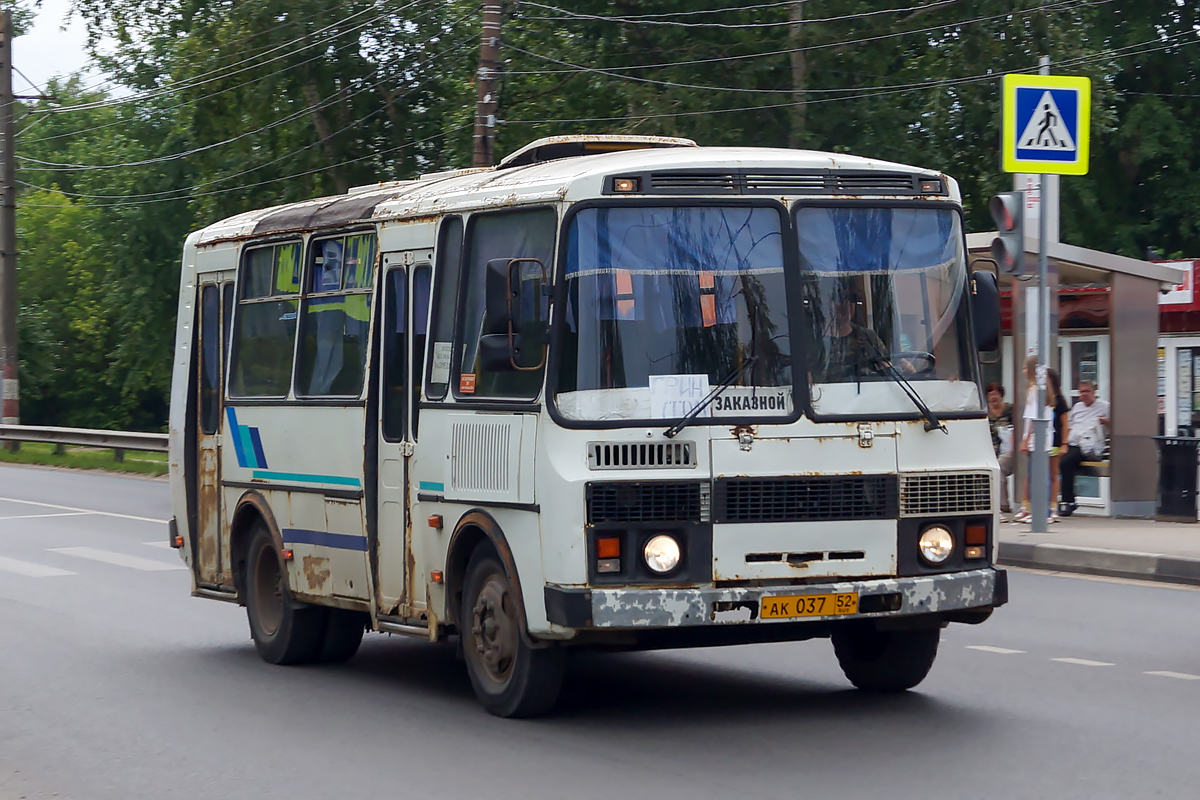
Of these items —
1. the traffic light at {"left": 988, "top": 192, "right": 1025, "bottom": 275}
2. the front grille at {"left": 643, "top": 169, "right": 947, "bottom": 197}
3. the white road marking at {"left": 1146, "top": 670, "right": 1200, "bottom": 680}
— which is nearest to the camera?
the front grille at {"left": 643, "top": 169, "right": 947, "bottom": 197}

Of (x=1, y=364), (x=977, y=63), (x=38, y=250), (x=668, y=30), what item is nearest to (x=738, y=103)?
(x=668, y=30)

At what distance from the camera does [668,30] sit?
3500 cm

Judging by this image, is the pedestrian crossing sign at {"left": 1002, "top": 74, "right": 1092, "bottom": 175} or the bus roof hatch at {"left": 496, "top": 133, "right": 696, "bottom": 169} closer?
the bus roof hatch at {"left": 496, "top": 133, "right": 696, "bottom": 169}

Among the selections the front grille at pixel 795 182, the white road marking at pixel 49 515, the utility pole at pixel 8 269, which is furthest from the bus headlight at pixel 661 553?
the utility pole at pixel 8 269

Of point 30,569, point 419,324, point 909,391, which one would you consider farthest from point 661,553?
point 30,569

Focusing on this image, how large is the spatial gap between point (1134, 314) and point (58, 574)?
37.3 feet

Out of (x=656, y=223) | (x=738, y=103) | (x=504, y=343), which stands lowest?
(x=504, y=343)

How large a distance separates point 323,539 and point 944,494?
12.0 feet

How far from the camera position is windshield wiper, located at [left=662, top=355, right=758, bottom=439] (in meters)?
8.03

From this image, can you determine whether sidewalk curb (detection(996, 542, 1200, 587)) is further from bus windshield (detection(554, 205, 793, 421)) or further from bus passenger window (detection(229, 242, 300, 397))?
bus windshield (detection(554, 205, 793, 421))

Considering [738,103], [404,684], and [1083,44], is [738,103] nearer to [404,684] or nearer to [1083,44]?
[1083,44]

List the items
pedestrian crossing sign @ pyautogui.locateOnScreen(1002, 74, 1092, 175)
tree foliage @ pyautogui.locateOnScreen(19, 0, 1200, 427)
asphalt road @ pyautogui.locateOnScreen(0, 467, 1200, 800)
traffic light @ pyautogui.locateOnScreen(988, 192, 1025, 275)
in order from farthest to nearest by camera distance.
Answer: tree foliage @ pyautogui.locateOnScreen(19, 0, 1200, 427) < traffic light @ pyautogui.locateOnScreen(988, 192, 1025, 275) < pedestrian crossing sign @ pyautogui.locateOnScreen(1002, 74, 1092, 175) < asphalt road @ pyautogui.locateOnScreen(0, 467, 1200, 800)

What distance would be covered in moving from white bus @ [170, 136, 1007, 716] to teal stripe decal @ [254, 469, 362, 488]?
55 centimetres

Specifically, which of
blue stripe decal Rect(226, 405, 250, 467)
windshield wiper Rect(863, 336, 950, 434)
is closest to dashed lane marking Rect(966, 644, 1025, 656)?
windshield wiper Rect(863, 336, 950, 434)
